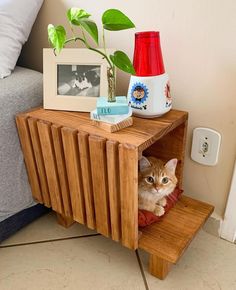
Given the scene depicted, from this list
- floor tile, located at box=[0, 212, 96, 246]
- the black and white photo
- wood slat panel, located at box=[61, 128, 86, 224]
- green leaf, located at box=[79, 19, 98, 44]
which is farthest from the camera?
floor tile, located at box=[0, 212, 96, 246]

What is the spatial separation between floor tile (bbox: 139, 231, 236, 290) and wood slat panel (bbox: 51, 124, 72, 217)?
0.88ft

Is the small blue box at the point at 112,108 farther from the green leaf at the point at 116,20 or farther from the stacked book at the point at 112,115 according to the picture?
the green leaf at the point at 116,20

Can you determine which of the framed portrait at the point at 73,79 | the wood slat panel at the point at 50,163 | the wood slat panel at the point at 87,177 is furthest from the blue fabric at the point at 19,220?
the framed portrait at the point at 73,79

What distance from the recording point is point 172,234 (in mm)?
762

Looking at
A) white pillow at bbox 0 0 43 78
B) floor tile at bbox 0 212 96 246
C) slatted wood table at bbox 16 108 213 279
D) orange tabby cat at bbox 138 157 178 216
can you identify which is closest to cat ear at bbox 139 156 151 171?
orange tabby cat at bbox 138 157 178 216

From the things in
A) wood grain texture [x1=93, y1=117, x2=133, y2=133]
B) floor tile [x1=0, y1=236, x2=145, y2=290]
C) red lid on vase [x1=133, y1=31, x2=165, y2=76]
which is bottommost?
floor tile [x1=0, y1=236, x2=145, y2=290]

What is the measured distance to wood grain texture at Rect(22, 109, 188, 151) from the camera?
64 centimetres

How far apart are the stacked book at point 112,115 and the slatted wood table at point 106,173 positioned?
0.05 ft

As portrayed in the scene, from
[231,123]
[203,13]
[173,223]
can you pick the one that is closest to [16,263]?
[173,223]

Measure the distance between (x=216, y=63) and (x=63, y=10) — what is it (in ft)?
1.78

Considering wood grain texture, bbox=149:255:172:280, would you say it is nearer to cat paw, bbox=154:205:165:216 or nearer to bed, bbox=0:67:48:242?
cat paw, bbox=154:205:165:216

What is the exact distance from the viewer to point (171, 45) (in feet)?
2.57

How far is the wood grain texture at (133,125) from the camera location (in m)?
0.64

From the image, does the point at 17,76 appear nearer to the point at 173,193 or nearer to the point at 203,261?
the point at 173,193
